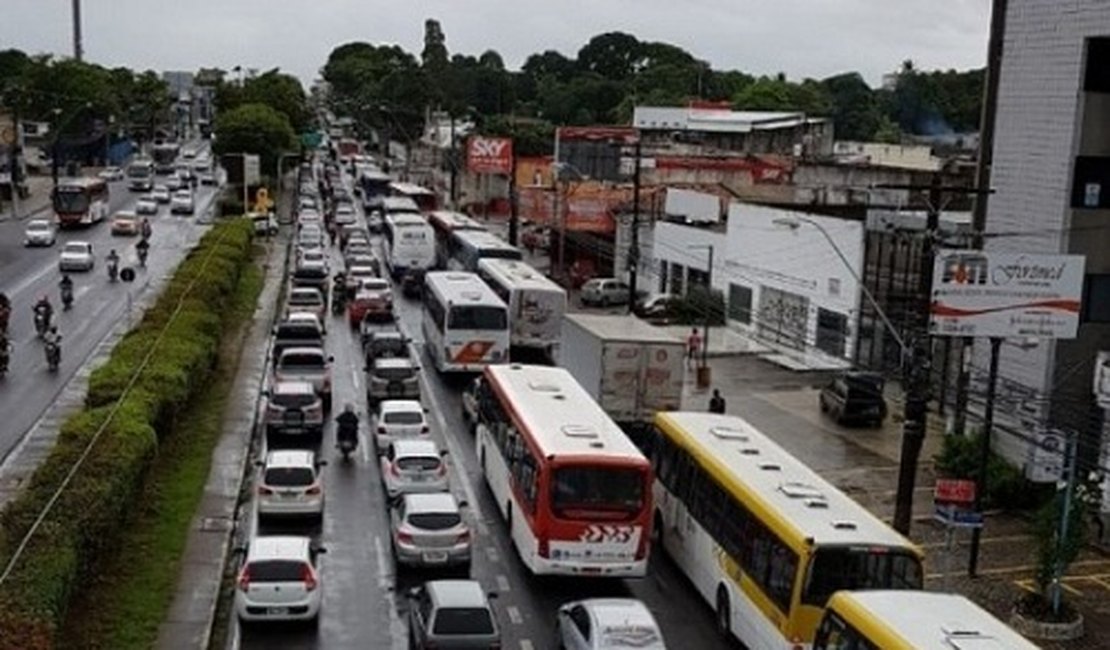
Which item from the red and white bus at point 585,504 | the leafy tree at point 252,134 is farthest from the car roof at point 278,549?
the leafy tree at point 252,134

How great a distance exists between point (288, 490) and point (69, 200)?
6113cm

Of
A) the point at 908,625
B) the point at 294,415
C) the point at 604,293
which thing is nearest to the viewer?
the point at 908,625

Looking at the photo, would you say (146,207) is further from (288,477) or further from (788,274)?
(288,477)

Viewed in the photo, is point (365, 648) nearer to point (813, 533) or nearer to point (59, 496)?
point (59, 496)

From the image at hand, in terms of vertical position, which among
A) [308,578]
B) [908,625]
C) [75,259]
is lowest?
[75,259]

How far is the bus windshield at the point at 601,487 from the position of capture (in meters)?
23.7

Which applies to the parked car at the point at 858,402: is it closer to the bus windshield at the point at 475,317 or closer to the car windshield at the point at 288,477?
the bus windshield at the point at 475,317

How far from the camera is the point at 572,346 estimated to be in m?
39.6

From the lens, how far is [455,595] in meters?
20.7

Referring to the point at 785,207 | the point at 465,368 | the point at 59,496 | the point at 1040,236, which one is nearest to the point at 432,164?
the point at 785,207

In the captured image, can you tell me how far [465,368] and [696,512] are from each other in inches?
751

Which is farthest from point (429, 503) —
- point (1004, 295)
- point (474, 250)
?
point (474, 250)

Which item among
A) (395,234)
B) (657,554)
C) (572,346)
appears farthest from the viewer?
(395,234)

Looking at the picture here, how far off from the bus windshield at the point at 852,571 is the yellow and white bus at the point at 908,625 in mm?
1215
